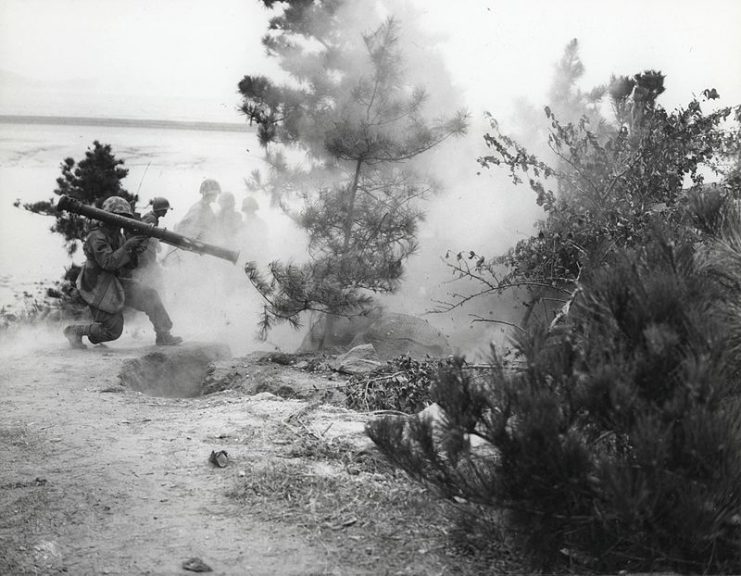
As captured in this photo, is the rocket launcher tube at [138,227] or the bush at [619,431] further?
the rocket launcher tube at [138,227]

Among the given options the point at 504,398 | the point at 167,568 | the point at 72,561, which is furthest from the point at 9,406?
the point at 504,398

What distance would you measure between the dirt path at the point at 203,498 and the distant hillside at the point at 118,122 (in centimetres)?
1599

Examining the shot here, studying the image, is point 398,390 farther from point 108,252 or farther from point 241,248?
point 241,248

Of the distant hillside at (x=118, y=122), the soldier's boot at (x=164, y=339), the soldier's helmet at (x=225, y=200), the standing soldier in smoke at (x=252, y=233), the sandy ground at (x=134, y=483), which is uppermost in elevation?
the distant hillside at (x=118, y=122)

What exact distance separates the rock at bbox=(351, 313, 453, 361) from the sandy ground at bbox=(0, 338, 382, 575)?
2969 mm

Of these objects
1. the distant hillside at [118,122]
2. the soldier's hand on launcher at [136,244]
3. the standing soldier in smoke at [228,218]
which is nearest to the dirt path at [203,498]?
the soldier's hand on launcher at [136,244]

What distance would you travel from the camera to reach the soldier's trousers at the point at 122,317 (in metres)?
8.53

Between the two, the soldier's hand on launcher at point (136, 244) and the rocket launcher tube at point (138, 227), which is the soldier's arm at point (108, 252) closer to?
the soldier's hand on launcher at point (136, 244)

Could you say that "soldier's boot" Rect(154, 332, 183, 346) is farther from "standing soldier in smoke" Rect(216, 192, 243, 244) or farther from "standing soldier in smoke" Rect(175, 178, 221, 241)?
"standing soldier in smoke" Rect(216, 192, 243, 244)

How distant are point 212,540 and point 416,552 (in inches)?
38.3

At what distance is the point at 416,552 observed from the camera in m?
3.46

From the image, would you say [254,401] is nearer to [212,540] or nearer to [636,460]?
[212,540]

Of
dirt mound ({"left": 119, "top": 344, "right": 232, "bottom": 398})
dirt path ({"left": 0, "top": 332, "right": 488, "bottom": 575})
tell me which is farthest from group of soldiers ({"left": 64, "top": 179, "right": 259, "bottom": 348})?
dirt path ({"left": 0, "top": 332, "right": 488, "bottom": 575})

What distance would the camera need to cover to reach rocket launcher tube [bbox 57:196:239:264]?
8.07 m
